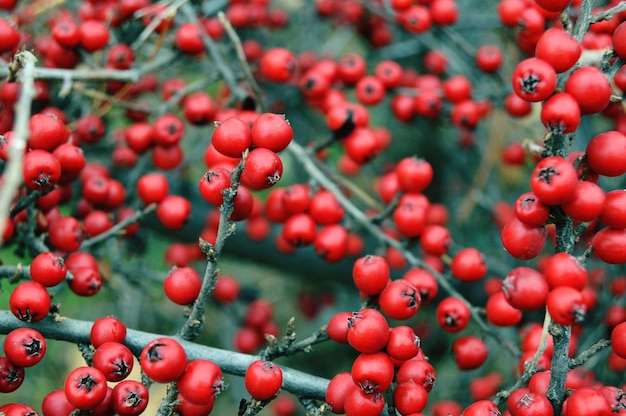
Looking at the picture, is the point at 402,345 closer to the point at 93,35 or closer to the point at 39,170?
the point at 39,170

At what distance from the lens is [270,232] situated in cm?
337

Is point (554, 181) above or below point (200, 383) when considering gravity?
above

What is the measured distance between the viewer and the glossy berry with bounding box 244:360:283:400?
171 cm

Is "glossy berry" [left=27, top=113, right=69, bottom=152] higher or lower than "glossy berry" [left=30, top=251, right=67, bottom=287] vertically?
higher

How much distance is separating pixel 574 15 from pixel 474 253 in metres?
1.37

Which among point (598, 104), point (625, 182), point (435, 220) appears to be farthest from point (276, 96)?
point (598, 104)

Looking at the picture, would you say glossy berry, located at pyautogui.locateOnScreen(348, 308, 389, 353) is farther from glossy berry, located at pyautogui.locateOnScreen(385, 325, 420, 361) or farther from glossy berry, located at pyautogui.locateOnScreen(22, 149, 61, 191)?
glossy berry, located at pyautogui.locateOnScreen(22, 149, 61, 191)

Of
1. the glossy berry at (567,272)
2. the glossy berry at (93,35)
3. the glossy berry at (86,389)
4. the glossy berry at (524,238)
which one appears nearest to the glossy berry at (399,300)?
the glossy berry at (524,238)

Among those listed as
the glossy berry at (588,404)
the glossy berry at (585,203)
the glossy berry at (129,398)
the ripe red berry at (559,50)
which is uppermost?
the ripe red berry at (559,50)

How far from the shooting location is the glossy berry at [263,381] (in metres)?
1.71

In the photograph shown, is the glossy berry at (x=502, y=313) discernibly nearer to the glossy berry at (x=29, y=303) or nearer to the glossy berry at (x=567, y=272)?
the glossy berry at (x=567, y=272)

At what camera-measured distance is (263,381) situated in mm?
1707

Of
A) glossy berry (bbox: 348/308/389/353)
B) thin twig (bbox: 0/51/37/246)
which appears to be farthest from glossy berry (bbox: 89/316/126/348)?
glossy berry (bbox: 348/308/389/353)

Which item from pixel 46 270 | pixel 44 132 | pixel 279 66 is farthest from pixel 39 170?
pixel 279 66
